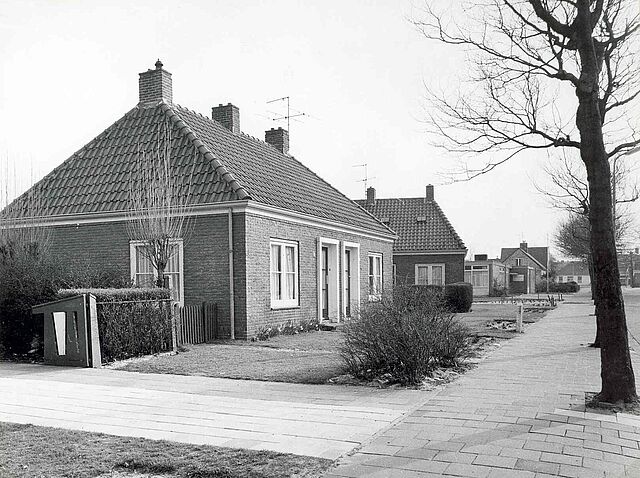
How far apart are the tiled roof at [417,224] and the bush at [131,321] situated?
2775 centimetres

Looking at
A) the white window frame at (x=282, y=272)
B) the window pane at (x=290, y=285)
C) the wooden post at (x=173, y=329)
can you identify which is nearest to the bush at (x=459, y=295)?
the white window frame at (x=282, y=272)

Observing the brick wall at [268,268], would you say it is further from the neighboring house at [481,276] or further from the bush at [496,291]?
the neighboring house at [481,276]

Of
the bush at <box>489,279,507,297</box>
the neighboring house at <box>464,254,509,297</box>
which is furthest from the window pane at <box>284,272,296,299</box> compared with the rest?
the neighboring house at <box>464,254,509,297</box>

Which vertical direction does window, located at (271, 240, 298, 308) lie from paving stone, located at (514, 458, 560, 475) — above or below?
above

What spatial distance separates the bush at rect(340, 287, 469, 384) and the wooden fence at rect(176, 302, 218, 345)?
18.2 ft

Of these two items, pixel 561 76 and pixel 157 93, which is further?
pixel 157 93

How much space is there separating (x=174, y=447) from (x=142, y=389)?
139 inches

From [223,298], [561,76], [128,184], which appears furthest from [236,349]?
[561,76]

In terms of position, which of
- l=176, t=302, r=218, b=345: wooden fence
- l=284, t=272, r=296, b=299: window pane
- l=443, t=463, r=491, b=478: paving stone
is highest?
l=284, t=272, r=296, b=299: window pane

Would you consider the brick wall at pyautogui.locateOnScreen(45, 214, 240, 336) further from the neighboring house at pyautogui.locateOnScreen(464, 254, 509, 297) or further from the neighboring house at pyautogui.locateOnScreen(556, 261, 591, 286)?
the neighboring house at pyautogui.locateOnScreen(556, 261, 591, 286)

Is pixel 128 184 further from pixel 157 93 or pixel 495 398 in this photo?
pixel 495 398

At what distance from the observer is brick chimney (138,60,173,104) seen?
65.9 feet

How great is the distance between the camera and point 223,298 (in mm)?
16297

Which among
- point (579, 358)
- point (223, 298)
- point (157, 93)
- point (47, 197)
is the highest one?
point (157, 93)
